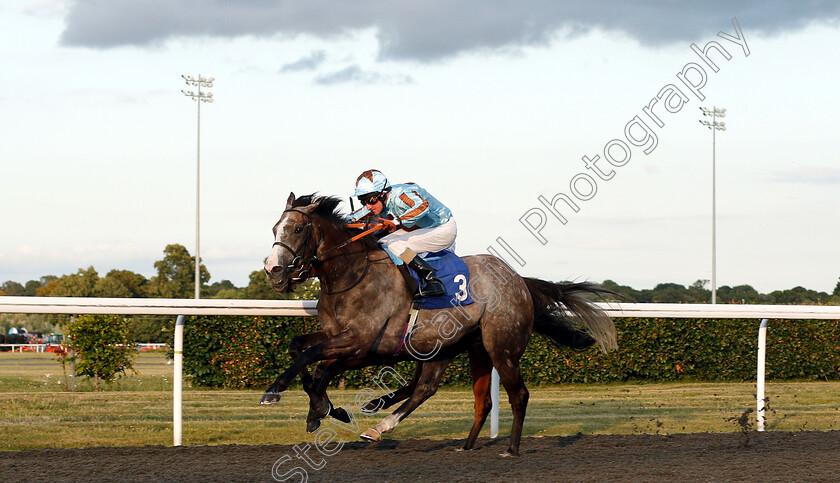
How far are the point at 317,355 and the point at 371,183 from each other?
1.16 metres

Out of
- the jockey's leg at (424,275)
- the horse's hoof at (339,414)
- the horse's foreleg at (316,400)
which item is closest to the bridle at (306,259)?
the jockey's leg at (424,275)

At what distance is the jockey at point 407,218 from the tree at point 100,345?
2.94 metres

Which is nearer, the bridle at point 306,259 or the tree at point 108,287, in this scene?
the bridle at point 306,259

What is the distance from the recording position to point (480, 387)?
223 inches

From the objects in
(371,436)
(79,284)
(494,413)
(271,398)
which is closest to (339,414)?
(371,436)

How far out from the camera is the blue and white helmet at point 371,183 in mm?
5211

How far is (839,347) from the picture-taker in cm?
1168

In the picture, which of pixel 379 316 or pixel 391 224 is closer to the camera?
pixel 379 316

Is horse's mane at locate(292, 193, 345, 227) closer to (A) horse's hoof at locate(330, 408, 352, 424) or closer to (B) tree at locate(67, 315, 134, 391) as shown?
(A) horse's hoof at locate(330, 408, 352, 424)

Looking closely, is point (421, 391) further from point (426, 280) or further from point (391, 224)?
point (391, 224)

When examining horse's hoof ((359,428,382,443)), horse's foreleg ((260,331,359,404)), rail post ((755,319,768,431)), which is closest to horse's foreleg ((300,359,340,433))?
horse's foreleg ((260,331,359,404))

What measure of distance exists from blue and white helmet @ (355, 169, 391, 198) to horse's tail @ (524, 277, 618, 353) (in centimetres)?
145

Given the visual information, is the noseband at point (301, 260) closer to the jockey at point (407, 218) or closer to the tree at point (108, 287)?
the jockey at point (407, 218)

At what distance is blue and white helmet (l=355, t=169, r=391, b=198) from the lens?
5211 millimetres
